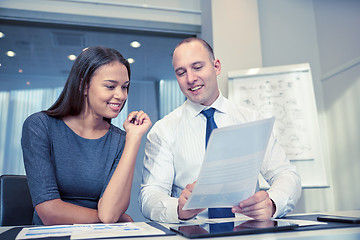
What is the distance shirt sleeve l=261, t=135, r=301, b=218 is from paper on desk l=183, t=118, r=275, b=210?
31 centimetres

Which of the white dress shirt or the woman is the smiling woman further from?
the woman

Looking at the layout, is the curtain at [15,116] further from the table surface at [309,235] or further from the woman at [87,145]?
the table surface at [309,235]

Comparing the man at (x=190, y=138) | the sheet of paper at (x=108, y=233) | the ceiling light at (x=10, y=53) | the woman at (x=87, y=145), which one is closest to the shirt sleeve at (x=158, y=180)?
the man at (x=190, y=138)

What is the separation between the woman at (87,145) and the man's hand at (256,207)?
517 millimetres

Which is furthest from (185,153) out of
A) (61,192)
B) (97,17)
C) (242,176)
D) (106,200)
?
(97,17)

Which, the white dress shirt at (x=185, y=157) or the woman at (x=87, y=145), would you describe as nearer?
the woman at (x=87, y=145)

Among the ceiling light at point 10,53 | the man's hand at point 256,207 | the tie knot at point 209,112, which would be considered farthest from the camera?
the ceiling light at point 10,53

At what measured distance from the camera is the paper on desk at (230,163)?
0.72 meters

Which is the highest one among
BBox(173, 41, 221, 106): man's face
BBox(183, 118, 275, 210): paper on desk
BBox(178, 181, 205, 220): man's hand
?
BBox(173, 41, 221, 106): man's face

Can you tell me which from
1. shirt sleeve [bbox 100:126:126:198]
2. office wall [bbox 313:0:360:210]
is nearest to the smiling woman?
office wall [bbox 313:0:360:210]

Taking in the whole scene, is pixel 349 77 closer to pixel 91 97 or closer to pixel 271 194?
pixel 271 194

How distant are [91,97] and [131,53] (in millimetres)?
2048

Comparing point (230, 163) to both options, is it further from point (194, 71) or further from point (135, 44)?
point (135, 44)

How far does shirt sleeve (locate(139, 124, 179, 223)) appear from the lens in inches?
45.5
